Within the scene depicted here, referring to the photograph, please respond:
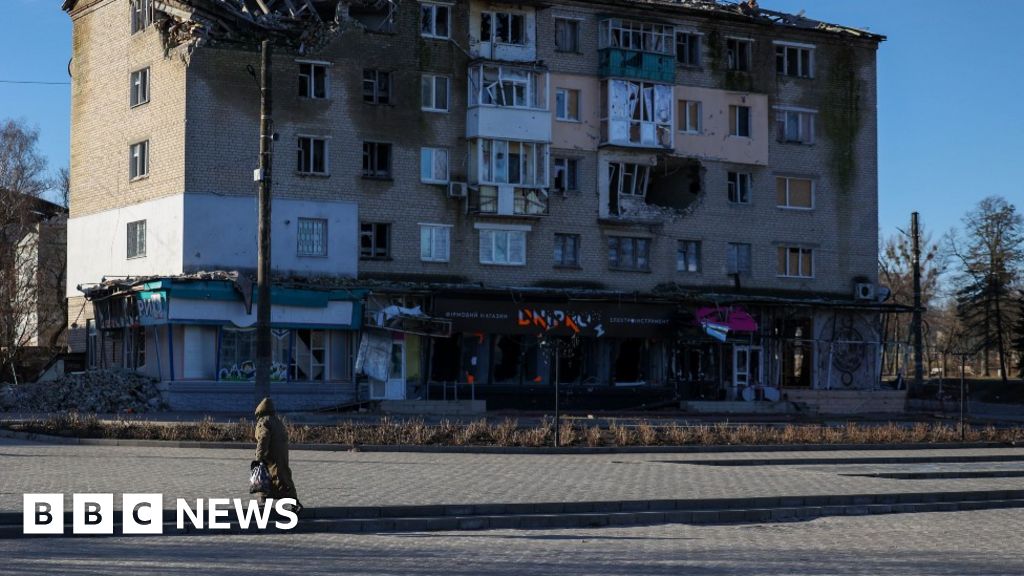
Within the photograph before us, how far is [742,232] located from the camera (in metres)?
51.5

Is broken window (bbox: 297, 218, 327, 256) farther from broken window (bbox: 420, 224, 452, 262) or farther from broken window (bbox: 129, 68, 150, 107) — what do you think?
broken window (bbox: 129, 68, 150, 107)

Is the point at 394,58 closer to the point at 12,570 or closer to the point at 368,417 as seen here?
the point at 368,417

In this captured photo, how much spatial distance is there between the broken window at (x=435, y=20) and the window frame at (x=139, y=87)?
9191 millimetres

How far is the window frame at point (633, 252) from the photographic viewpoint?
49188 millimetres

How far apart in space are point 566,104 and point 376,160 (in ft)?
24.7

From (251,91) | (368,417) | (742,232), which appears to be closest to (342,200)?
(251,91)

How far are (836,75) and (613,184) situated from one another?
10842 millimetres

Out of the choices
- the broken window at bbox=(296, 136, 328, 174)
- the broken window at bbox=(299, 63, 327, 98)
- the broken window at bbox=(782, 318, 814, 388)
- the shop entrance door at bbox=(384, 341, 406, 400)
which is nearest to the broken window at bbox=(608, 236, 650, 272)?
the broken window at bbox=(782, 318, 814, 388)

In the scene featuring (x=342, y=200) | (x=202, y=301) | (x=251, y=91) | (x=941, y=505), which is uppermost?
(x=251, y=91)

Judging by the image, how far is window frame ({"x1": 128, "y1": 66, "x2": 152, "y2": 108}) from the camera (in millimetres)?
45094

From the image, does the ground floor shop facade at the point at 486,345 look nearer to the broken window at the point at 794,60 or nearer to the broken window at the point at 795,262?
the broken window at the point at 795,262

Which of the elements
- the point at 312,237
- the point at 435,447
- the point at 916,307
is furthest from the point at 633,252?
the point at 435,447

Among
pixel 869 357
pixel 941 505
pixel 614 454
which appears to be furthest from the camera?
pixel 869 357

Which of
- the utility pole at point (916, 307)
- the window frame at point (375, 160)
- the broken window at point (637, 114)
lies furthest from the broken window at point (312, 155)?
the utility pole at point (916, 307)
